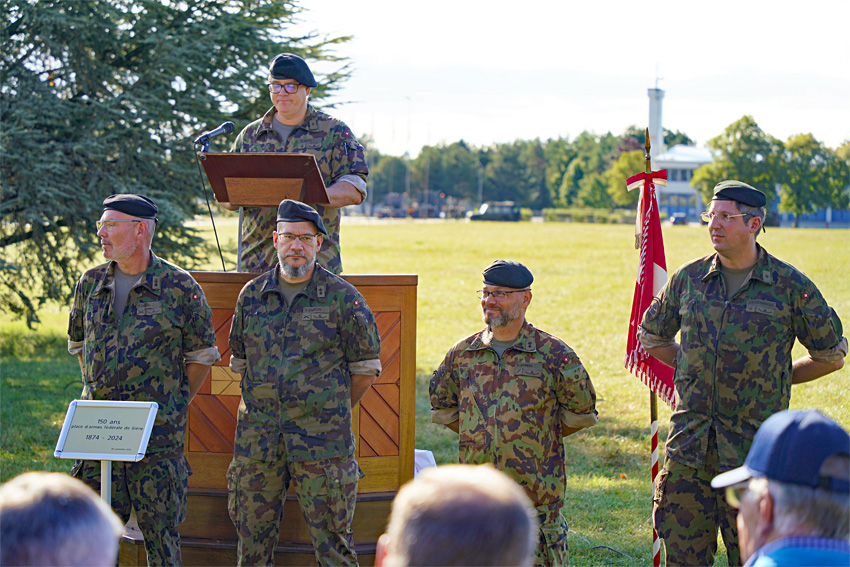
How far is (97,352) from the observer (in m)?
4.70

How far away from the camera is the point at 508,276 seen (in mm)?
4609

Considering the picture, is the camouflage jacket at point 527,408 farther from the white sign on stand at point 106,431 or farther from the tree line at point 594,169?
the tree line at point 594,169

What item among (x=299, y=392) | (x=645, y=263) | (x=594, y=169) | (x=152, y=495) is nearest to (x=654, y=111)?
(x=645, y=263)

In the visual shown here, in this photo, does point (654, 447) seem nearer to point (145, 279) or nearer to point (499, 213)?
point (145, 279)

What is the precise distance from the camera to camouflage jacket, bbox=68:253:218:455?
185 inches

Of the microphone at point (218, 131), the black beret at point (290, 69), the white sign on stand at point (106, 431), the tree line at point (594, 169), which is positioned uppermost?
the tree line at point (594, 169)

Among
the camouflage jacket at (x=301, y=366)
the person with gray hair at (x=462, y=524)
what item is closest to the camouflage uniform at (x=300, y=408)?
the camouflage jacket at (x=301, y=366)

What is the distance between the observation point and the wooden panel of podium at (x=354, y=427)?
544cm

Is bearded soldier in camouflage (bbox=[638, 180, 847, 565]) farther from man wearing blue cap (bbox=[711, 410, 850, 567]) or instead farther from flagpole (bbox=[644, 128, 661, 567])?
man wearing blue cap (bbox=[711, 410, 850, 567])

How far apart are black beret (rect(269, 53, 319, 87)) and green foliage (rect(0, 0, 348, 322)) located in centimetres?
953

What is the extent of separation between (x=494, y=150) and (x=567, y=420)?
432 ft

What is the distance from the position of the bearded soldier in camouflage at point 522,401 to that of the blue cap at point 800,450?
99.7 inches

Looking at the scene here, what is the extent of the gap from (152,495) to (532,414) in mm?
2151

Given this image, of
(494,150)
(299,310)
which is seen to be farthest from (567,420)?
(494,150)
